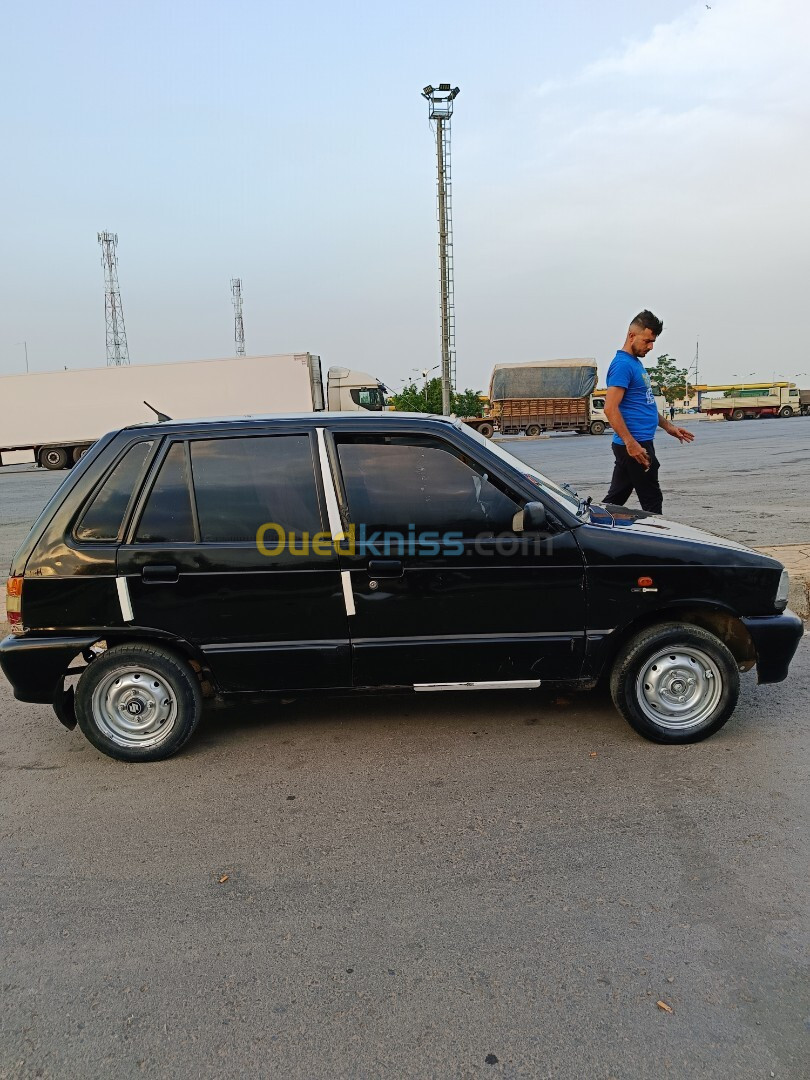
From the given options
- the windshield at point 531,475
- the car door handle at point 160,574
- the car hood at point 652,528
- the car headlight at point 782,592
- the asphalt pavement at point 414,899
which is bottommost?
the asphalt pavement at point 414,899

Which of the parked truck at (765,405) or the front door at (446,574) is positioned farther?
the parked truck at (765,405)

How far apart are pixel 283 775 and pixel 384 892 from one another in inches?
41.1

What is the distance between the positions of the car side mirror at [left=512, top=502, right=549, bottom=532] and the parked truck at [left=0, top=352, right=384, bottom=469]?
77.0 ft

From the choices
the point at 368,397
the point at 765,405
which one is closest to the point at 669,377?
the point at 765,405

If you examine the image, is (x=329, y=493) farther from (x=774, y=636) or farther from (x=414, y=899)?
(x=774, y=636)

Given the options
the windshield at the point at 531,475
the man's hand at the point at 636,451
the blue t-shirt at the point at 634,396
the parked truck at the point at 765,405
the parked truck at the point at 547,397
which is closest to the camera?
the windshield at the point at 531,475

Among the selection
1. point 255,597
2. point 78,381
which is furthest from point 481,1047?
point 78,381

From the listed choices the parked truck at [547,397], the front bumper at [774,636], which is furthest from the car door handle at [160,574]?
the parked truck at [547,397]

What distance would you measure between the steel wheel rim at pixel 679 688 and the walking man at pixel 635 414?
2.23 meters

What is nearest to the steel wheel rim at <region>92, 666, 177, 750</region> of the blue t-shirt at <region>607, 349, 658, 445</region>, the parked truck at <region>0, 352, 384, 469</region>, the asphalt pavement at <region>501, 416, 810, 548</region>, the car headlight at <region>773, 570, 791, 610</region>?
the car headlight at <region>773, 570, 791, 610</region>

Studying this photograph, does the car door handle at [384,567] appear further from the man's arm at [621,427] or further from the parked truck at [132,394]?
the parked truck at [132,394]

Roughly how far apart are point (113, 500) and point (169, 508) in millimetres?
270

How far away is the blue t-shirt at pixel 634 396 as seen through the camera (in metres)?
5.78

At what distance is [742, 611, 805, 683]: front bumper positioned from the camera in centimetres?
374
